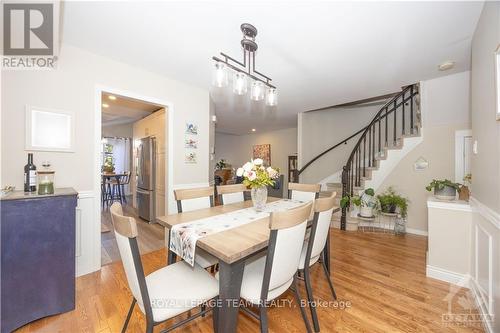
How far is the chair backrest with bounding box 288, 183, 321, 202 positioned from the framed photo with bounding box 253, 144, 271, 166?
5.12 meters

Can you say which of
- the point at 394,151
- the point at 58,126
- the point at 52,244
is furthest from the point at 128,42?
the point at 394,151

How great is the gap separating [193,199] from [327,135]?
14.8ft

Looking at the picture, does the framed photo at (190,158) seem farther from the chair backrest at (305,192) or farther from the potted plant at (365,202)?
the potted plant at (365,202)

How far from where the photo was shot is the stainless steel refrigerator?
3.87 meters

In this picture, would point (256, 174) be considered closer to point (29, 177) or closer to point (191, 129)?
point (191, 129)

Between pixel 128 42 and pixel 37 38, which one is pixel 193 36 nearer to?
pixel 128 42

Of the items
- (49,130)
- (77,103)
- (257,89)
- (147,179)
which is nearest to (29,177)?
(49,130)

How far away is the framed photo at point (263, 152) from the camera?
26.1 ft

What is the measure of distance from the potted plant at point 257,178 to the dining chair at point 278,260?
28.1 inches

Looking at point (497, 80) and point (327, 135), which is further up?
point (327, 135)

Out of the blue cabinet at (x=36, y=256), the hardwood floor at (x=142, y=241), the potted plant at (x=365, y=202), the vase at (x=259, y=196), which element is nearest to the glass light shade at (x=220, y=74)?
the vase at (x=259, y=196)

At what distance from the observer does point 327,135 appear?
550cm

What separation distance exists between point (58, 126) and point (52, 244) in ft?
3.92

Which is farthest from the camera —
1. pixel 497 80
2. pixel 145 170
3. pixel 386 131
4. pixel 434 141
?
pixel 145 170
